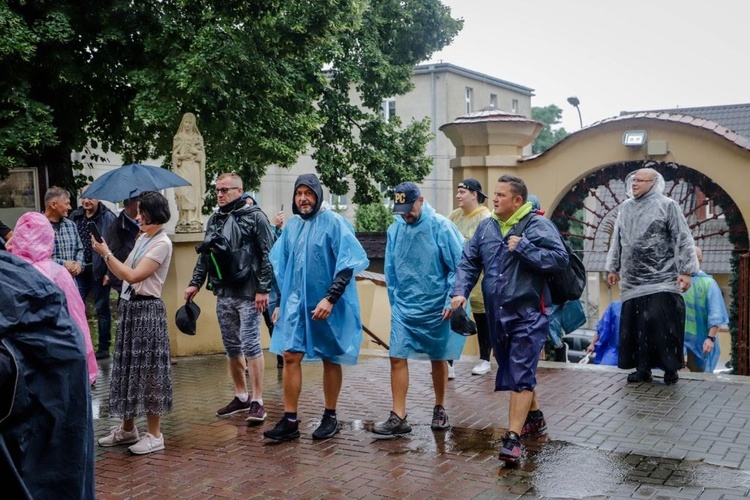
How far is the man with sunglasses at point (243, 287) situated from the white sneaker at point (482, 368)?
9.27ft

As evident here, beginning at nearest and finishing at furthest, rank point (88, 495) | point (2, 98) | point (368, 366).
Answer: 1. point (88, 495)
2. point (368, 366)
3. point (2, 98)

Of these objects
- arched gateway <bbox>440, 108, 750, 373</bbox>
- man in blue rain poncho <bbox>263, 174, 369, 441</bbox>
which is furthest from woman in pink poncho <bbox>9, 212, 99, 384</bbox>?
arched gateway <bbox>440, 108, 750, 373</bbox>

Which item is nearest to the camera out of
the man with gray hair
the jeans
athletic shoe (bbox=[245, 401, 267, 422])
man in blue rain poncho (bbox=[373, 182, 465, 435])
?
man in blue rain poncho (bbox=[373, 182, 465, 435])

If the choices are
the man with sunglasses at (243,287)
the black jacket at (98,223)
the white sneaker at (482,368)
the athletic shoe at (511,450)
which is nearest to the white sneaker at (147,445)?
the man with sunglasses at (243,287)

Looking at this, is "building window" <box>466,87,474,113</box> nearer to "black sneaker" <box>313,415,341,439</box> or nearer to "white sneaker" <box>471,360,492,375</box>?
"white sneaker" <box>471,360,492,375</box>

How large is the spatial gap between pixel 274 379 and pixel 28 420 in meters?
6.62

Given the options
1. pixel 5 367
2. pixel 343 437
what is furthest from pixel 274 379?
pixel 5 367

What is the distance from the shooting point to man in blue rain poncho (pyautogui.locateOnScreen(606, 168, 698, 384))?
8234mm

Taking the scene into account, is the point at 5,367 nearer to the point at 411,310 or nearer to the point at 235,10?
the point at 411,310

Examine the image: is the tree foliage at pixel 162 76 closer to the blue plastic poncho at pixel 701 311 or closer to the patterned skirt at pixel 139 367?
the patterned skirt at pixel 139 367

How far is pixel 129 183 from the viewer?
27.9 feet

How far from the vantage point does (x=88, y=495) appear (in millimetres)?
2734

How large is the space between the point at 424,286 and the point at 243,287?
1513 millimetres

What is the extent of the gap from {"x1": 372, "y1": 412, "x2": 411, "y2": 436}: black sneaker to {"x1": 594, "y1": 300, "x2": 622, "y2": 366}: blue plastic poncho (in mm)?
4324
